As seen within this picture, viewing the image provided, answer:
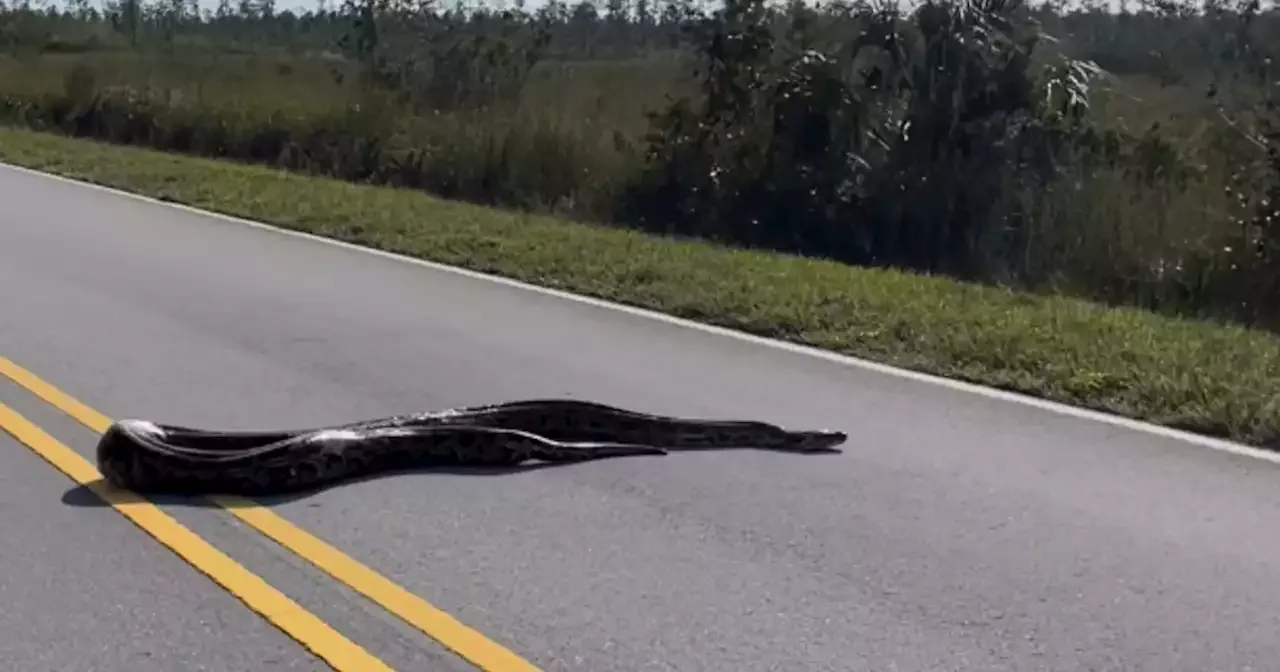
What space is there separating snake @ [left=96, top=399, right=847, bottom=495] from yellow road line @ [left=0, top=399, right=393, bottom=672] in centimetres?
18

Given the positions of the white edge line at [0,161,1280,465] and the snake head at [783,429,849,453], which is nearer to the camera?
the snake head at [783,429,849,453]

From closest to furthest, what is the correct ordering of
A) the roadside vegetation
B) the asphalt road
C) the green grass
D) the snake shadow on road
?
the asphalt road → the snake shadow on road → the green grass → the roadside vegetation

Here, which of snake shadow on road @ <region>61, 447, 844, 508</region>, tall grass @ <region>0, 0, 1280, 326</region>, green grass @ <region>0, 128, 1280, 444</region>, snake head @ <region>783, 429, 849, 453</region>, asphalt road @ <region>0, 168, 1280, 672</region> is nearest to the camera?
asphalt road @ <region>0, 168, 1280, 672</region>

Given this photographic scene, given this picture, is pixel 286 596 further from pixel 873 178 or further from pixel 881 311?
pixel 873 178

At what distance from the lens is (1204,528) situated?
223 inches

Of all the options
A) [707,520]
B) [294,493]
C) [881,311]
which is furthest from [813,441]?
[881,311]

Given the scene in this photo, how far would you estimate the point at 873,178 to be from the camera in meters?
15.0

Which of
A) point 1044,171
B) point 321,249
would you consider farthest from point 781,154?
point 321,249

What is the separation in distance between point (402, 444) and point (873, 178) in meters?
9.41

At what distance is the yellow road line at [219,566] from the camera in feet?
A: 14.4

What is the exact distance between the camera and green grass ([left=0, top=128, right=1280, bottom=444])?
25.8 feet

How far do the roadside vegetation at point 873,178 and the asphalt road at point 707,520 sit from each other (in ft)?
3.53

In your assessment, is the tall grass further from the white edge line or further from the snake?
the snake

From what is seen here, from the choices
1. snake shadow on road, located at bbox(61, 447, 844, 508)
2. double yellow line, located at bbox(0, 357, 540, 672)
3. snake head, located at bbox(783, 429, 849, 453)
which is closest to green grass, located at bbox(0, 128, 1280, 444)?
snake head, located at bbox(783, 429, 849, 453)
